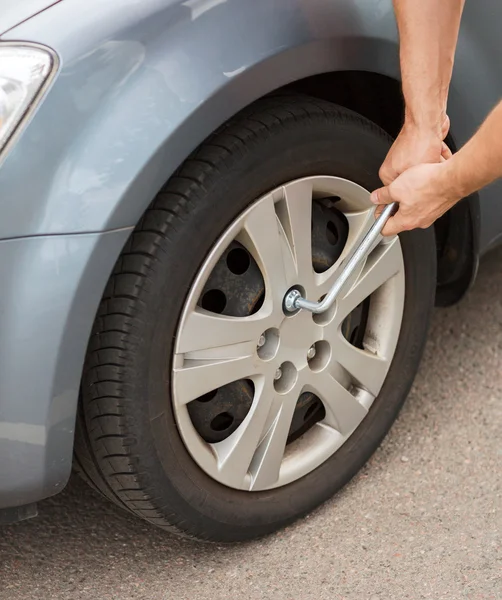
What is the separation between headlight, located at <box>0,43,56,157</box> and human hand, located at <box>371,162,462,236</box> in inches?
24.9

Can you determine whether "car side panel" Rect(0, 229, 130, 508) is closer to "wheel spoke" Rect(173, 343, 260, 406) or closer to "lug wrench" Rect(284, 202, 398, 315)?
"wheel spoke" Rect(173, 343, 260, 406)

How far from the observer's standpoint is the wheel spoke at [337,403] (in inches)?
71.4

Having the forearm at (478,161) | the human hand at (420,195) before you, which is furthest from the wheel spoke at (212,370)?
the forearm at (478,161)

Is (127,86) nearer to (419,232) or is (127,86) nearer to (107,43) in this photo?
(107,43)

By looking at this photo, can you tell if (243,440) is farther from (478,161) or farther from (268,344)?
(478,161)

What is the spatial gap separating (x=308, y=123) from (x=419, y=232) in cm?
41

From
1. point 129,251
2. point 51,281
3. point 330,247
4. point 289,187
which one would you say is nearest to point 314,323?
point 330,247

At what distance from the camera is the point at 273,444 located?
5.81ft

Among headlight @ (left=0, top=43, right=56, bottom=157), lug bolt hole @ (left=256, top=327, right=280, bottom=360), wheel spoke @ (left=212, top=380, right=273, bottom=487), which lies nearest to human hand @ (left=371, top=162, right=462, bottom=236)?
lug bolt hole @ (left=256, top=327, right=280, bottom=360)

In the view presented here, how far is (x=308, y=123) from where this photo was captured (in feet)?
5.36

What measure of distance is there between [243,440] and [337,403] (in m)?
0.25

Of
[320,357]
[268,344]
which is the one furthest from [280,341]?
[320,357]

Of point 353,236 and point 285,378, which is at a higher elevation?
point 353,236

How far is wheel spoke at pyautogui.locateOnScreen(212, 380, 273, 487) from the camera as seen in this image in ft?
5.59
